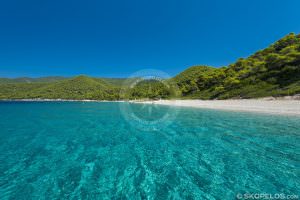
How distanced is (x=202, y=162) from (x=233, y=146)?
4.14 metres

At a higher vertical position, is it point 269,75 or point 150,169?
point 269,75

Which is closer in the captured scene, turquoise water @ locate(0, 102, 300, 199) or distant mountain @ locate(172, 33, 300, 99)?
turquoise water @ locate(0, 102, 300, 199)

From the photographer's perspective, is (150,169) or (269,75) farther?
(269,75)

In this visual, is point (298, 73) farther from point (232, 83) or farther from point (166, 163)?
point (166, 163)

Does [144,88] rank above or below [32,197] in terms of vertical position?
above

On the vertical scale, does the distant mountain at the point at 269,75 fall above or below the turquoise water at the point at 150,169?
above

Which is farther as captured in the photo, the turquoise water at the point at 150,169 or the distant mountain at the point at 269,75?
the distant mountain at the point at 269,75

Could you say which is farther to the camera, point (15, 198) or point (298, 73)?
point (298, 73)

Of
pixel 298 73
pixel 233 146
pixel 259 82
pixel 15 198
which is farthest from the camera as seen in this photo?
pixel 259 82

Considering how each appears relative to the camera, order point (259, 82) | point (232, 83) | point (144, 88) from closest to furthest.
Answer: point (259, 82)
point (232, 83)
point (144, 88)

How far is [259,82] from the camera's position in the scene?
52750 mm

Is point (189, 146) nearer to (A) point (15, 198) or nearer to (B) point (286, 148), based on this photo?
(B) point (286, 148)

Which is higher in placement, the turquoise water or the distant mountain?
the distant mountain

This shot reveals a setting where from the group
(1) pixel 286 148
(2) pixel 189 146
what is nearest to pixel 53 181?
(2) pixel 189 146
